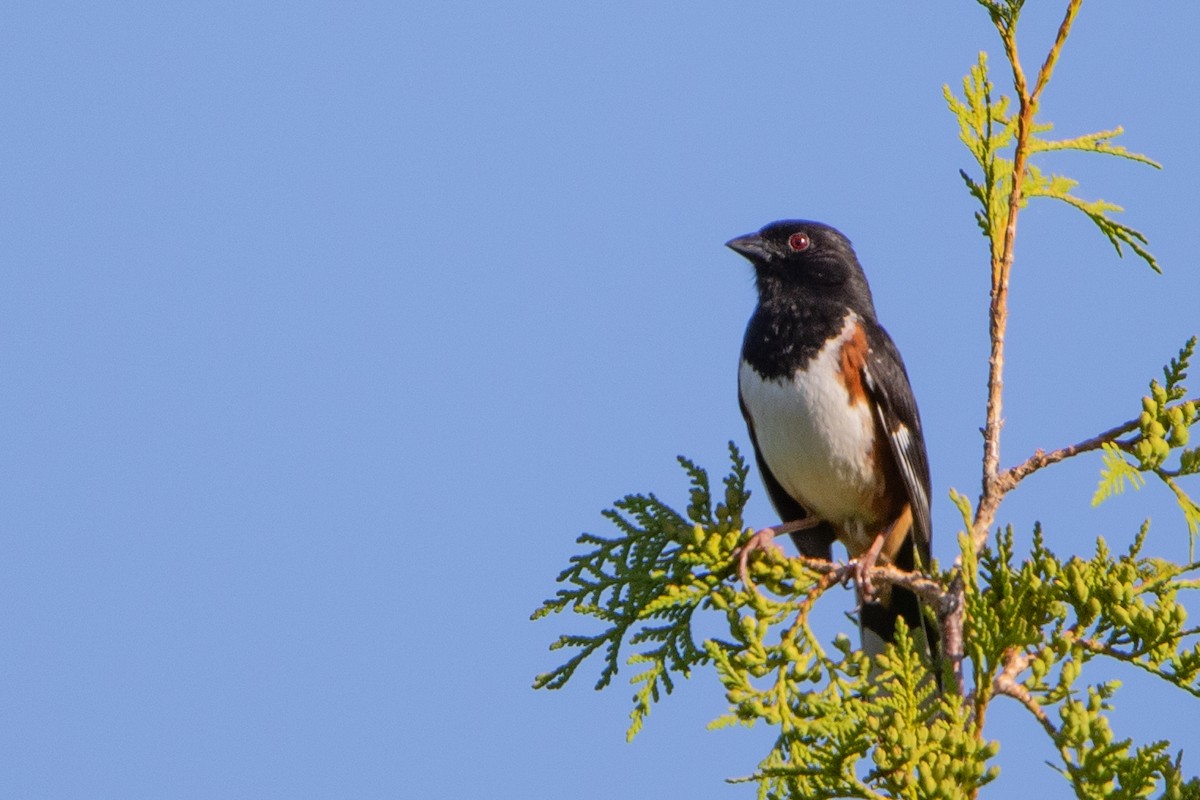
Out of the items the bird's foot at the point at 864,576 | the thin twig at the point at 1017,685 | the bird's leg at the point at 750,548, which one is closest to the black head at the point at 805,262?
the bird's foot at the point at 864,576

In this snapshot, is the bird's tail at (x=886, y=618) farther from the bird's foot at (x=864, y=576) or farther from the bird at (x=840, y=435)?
the bird's foot at (x=864, y=576)

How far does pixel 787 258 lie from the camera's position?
4.49 m

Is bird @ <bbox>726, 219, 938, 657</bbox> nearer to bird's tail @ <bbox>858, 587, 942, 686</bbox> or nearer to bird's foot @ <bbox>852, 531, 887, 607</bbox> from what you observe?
bird's tail @ <bbox>858, 587, 942, 686</bbox>

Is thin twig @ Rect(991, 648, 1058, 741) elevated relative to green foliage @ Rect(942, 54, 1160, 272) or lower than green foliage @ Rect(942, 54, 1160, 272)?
lower

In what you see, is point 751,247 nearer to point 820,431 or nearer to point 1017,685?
point 820,431

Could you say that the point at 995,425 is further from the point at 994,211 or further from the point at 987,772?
the point at 987,772

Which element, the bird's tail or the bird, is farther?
the bird

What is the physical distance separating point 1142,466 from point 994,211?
0.66 metres

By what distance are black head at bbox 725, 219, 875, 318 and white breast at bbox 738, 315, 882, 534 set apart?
300 millimetres

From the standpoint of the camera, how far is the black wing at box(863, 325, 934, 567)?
13.2ft

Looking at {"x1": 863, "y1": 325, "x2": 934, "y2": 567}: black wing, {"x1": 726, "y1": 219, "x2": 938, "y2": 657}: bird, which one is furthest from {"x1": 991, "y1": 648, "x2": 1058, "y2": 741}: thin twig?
{"x1": 863, "y1": 325, "x2": 934, "y2": 567}: black wing

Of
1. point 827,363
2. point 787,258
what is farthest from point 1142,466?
point 787,258

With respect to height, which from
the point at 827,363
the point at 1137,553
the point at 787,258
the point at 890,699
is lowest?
the point at 890,699

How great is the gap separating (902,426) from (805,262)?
2.27 ft
